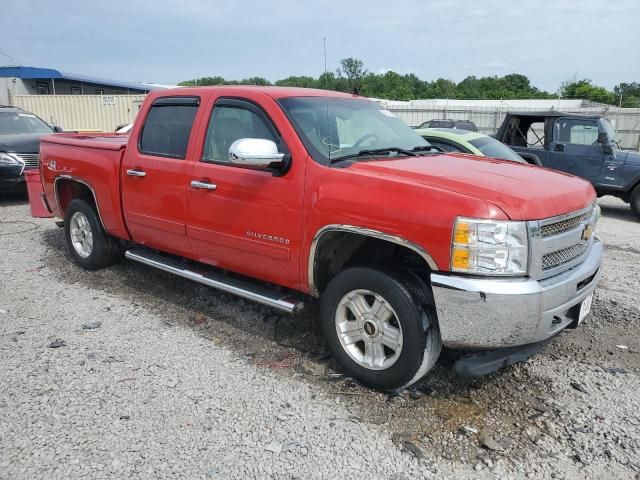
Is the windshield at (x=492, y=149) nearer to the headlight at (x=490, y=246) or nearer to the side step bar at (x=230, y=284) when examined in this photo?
the side step bar at (x=230, y=284)

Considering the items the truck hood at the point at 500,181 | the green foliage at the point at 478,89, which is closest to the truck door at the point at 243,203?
the truck hood at the point at 500,181

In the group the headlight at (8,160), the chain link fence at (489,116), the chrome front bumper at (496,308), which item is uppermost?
the chain link fence at (489,116)

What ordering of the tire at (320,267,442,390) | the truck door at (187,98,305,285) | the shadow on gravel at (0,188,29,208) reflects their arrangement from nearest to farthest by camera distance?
the tire at (320,267,442,390) < the truck door at (187,98,305,285) < the shadow on gravel at (0,188,29,208)

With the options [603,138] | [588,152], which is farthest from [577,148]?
[603,138]

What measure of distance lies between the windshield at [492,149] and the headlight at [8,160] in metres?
8.19

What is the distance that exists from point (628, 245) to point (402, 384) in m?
5.87

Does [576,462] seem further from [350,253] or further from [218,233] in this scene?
[218,233]

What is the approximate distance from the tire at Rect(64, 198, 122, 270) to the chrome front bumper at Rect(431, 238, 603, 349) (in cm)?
400

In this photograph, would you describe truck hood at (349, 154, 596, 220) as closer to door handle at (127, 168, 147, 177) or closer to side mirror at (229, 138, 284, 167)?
side mirror at (229, 138, 284, 167)

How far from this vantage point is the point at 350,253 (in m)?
3.72

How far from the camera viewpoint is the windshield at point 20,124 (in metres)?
11.3

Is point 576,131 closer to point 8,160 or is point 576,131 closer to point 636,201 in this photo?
point 636,201

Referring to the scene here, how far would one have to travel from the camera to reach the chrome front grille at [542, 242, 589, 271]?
10.2ft

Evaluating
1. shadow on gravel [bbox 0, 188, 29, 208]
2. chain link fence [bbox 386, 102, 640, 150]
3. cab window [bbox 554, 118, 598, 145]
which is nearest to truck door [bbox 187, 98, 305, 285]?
shadow on gravel [bbox 0, 188, 29, 208]
